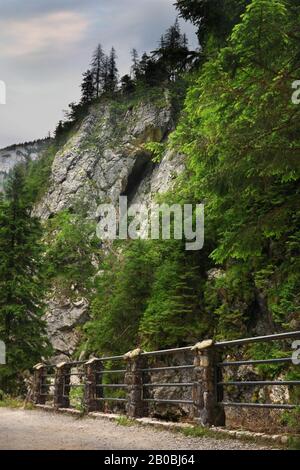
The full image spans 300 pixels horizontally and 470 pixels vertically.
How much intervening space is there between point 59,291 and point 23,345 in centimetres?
2028

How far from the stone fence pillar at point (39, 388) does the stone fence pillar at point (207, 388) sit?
1029cm

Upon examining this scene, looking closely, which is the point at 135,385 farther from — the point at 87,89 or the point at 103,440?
the point at 87,89

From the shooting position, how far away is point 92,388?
39.7ft

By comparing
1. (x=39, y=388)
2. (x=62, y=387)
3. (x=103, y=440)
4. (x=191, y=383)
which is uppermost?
(x=191, y=383)

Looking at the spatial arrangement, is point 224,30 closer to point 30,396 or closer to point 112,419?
point 112,419

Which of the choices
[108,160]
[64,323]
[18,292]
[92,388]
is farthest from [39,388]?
[108,160]

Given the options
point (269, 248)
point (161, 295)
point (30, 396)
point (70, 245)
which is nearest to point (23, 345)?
point (30, 396)

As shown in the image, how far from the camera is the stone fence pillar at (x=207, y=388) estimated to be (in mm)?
7473

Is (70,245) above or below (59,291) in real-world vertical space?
above

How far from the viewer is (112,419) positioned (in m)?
10.1

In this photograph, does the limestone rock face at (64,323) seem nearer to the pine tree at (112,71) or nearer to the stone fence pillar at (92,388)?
the stone fence pillar at (92,388)

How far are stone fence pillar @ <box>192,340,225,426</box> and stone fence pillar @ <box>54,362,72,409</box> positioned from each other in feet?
24.4

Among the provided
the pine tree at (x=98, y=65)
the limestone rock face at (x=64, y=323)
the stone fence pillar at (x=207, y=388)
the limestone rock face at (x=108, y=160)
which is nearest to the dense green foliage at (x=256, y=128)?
the stone fence pillar at (x=207, y=388)

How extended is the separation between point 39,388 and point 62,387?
2.73 meters
